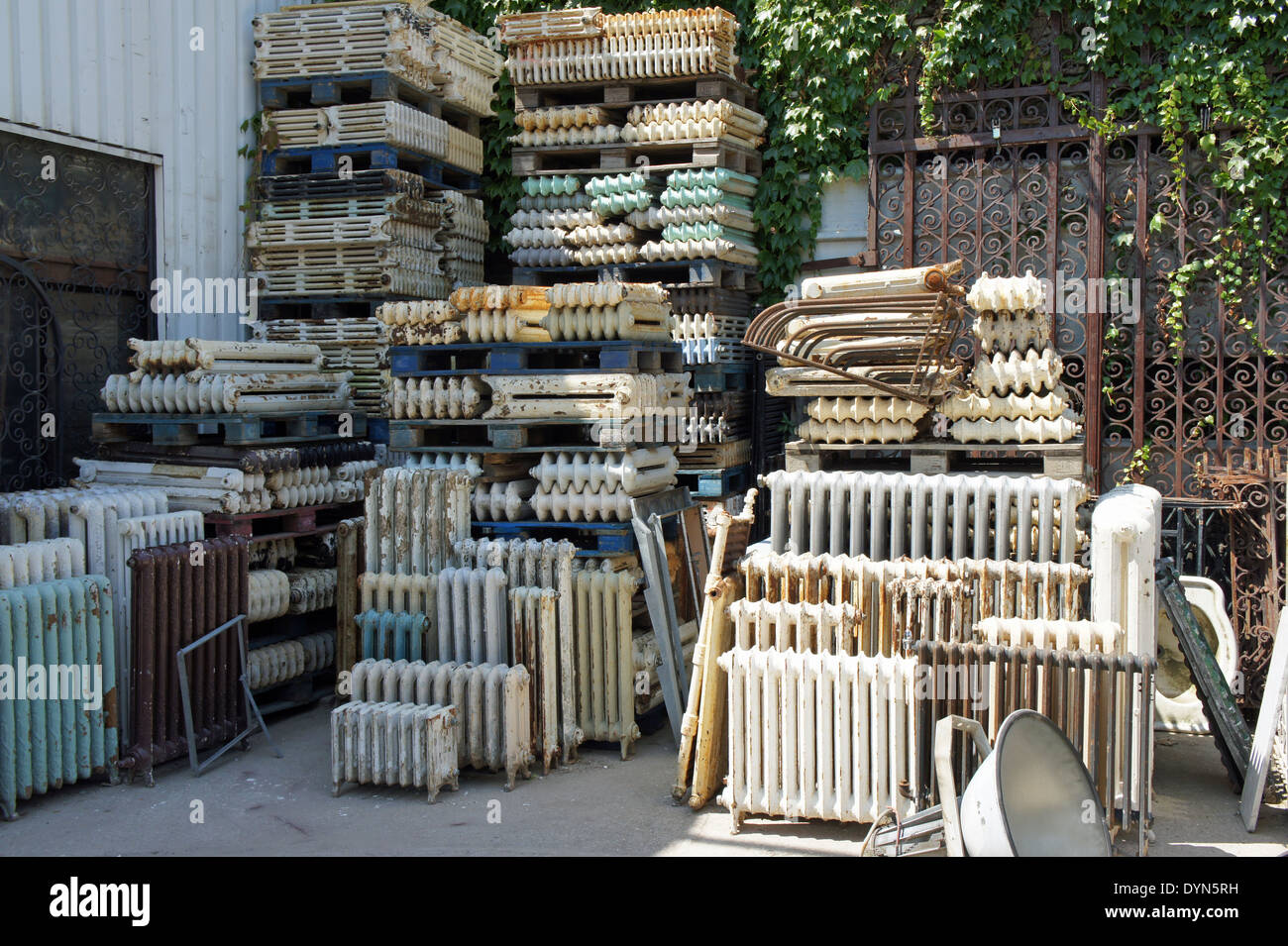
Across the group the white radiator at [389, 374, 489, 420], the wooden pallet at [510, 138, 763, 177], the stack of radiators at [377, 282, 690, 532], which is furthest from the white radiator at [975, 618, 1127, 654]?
the wooden pallet at [510, 138, 763, 177]

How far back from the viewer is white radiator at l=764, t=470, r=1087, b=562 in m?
6.93

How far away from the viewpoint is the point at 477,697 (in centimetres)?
719

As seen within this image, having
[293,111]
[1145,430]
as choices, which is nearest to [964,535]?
[1145,430]

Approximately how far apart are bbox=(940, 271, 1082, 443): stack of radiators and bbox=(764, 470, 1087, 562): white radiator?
56cm

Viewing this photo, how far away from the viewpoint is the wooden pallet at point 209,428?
863 centimetres

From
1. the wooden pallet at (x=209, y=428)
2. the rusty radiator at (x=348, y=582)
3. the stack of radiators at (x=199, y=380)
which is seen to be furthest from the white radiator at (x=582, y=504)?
the stack of radiators at (x=199, y=380)

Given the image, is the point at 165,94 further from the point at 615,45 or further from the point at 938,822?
the point at 938,822

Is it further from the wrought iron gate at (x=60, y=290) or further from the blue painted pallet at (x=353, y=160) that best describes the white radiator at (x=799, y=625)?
the blue painted pallet at (x=353, y=160)

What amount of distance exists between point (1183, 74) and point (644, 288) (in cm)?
503

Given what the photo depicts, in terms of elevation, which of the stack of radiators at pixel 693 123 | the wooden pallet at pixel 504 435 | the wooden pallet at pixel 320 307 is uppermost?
the stack of radiators at pixel 693 123

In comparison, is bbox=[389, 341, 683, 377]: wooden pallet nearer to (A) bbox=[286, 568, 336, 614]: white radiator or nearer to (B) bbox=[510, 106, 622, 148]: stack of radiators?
(A) bbox=[286, 568, 336, 614]: white radiator

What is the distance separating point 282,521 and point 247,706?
1.59m

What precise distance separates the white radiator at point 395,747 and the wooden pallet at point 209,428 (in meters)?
2.62

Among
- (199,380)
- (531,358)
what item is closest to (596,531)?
(531,358)
